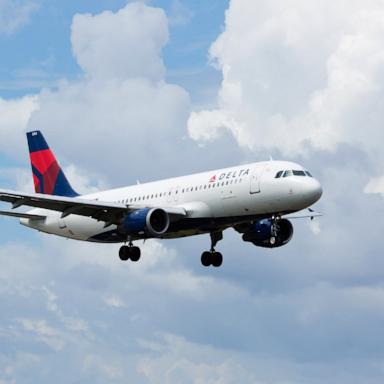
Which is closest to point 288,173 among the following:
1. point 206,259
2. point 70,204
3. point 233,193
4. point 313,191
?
point 313,191

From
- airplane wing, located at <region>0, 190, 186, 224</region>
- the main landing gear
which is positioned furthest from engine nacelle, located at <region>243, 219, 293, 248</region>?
airplane wing, located at <region>0, 190, 186, 224</region>

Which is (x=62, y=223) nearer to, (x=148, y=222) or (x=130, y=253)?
(x=130, y=253)

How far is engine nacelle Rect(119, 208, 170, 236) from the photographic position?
71.0 meters

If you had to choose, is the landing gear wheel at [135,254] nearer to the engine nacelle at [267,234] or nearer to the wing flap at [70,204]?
the wing flap at [70,204]

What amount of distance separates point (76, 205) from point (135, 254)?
5301 millimetres

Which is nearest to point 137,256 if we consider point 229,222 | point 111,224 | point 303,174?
point 111,224

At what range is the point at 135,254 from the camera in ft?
248

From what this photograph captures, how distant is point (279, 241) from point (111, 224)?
10595 mm

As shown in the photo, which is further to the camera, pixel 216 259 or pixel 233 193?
pixel 216 259

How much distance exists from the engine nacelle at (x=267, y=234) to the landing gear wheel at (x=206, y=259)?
3.09m

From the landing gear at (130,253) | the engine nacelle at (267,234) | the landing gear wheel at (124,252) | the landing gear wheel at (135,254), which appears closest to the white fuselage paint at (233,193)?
the landing gear wheel at (124,252)

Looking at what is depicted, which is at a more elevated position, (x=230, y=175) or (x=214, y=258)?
(x=230, y=175)

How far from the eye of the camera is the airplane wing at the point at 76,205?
71750 millimetres

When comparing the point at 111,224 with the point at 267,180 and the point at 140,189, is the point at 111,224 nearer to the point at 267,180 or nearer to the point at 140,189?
the point at 140,189
